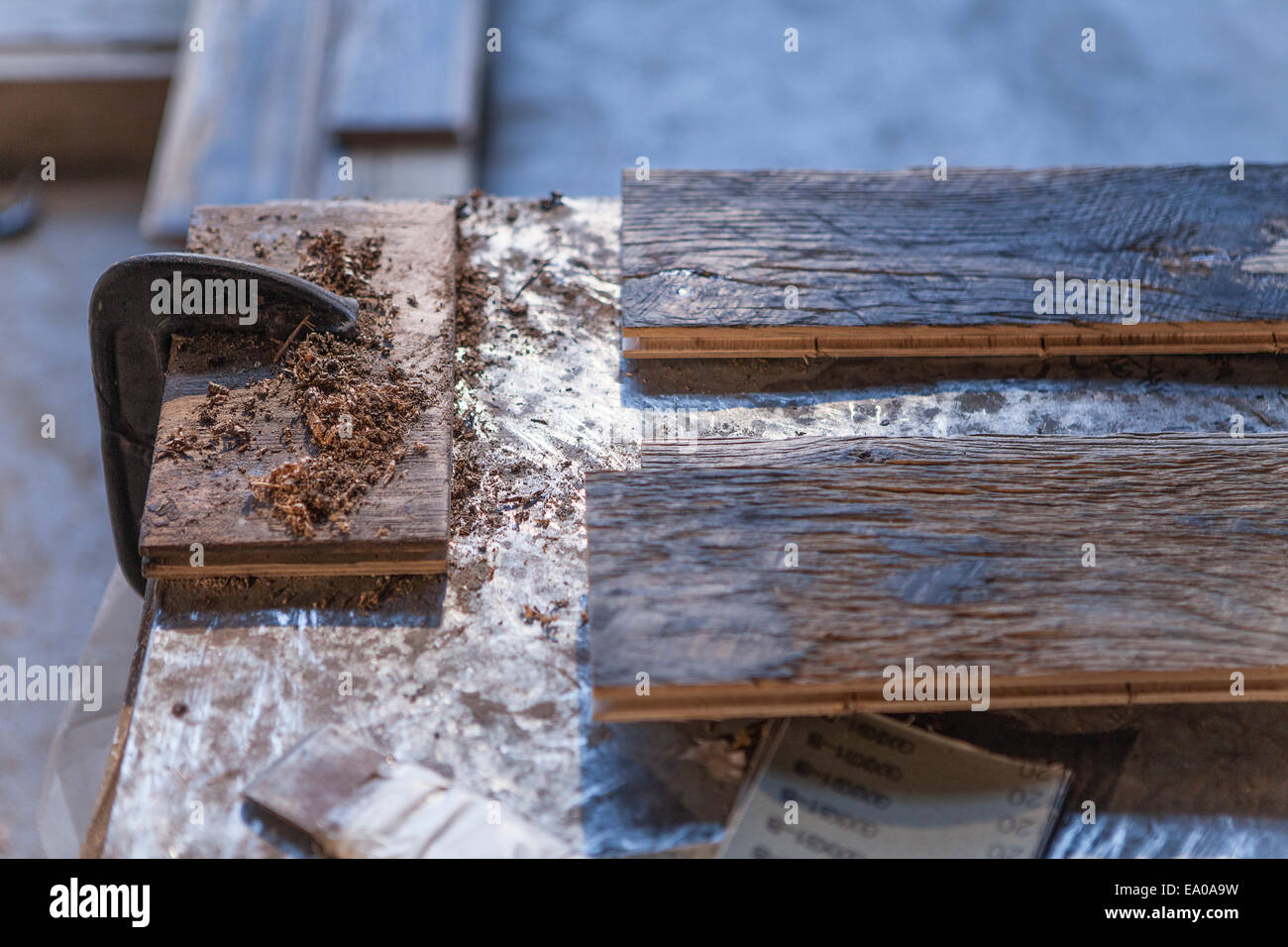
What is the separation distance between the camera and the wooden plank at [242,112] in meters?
3.37

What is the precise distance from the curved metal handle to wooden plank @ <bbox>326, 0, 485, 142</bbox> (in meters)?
1.85

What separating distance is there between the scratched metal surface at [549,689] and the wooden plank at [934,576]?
4.5 inches

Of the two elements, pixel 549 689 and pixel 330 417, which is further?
pixel 330 417

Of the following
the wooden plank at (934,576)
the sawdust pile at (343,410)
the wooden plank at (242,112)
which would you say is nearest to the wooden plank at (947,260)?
the wooden plank at (934,576)

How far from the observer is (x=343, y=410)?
67.9 inches

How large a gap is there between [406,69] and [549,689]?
9.23 feet

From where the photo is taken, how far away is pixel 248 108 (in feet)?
11.7

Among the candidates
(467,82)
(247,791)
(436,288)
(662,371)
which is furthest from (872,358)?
(467,82)

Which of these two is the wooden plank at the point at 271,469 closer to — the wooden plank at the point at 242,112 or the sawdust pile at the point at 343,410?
the sawdust pile at the point at 343,410

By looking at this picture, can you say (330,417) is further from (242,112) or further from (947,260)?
(242,112)

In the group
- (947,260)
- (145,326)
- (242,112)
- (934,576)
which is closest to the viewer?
(934,576)

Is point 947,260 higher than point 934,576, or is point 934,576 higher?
point 947,260

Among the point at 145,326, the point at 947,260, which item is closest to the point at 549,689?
the point at 145,326

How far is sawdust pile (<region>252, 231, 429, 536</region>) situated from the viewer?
1631 mm
